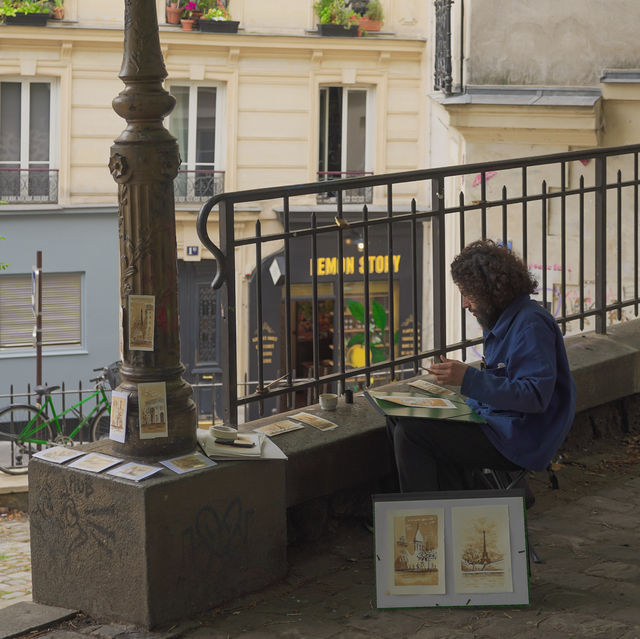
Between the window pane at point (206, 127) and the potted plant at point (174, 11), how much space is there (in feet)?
3.98

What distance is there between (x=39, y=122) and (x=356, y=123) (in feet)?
17.6

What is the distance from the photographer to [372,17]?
19.0m

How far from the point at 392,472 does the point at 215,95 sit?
1520 centimetres

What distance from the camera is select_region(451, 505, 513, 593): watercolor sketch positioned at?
151 inches

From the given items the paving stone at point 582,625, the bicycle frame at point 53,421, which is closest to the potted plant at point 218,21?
the bicycle frame at point 53,421

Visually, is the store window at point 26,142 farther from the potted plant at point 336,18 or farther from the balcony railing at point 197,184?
the potted plant at point 336,18

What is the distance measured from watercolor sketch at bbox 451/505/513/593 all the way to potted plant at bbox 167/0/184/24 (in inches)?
621

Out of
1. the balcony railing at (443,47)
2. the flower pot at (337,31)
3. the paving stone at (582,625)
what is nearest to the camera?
the paving stone at (582,625)

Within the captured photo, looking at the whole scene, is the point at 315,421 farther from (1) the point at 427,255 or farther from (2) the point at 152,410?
(1) the point at 427,255

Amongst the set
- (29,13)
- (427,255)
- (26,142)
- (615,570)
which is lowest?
(615,570)

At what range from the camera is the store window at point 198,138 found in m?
18.9

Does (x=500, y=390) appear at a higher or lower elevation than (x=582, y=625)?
higher

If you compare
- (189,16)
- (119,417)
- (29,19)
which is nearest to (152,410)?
(119,417)

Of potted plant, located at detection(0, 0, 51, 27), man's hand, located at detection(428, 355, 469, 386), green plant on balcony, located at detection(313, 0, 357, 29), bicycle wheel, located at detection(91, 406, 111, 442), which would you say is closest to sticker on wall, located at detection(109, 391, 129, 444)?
man's hand, located at detection(428, 355, 469, 386)
